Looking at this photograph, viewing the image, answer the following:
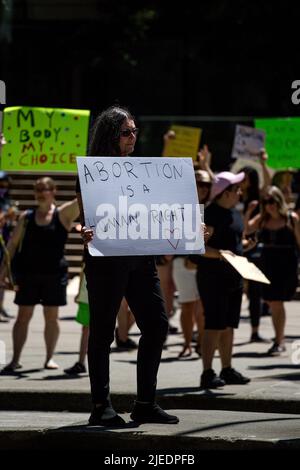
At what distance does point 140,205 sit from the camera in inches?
309

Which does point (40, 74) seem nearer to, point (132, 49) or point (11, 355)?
point (132, 49)

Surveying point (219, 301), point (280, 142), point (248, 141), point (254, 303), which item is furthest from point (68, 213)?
point (248, 141)

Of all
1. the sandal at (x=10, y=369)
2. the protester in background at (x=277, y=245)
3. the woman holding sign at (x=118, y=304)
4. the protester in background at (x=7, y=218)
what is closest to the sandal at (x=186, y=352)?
the protester in background at (x=277, y=245)

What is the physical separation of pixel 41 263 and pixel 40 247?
0.14 metres

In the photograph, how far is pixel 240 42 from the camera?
82.0 feet

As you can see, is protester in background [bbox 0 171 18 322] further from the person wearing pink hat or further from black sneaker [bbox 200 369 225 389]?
black sneaker [bbox 200 369 225 389]

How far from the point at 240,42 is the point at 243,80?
223 cm

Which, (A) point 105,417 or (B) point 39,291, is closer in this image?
(A) point 105,417

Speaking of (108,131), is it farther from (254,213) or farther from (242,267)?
(254,213)

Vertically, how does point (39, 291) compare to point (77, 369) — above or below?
above

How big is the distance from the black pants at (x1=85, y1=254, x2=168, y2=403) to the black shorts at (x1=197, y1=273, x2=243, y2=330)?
2.04 metres

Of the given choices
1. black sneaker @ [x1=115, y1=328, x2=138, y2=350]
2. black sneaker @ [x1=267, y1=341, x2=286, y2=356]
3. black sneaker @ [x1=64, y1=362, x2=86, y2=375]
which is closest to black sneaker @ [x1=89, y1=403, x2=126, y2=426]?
black sneaker @ [x1=64, y1=362, x2=86, y2=375]

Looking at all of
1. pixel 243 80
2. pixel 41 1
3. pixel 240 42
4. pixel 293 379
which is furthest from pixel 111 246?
pixel 41 1

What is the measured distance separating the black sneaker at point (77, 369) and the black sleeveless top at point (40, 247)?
0.87 meters
